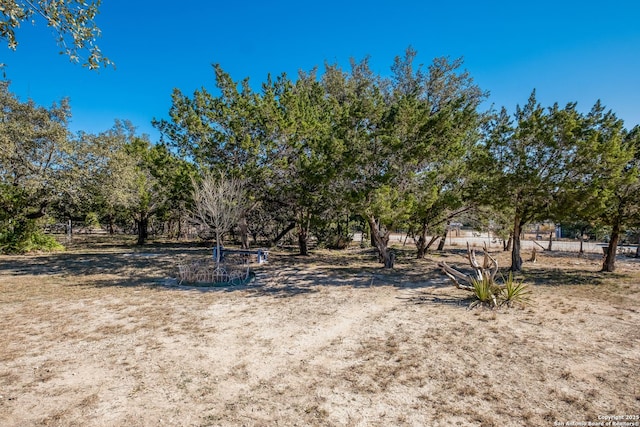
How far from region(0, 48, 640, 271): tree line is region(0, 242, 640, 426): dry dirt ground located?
379cm

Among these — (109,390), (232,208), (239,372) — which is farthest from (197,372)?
(232,208)

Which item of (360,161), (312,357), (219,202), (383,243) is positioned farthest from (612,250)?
(219,202)

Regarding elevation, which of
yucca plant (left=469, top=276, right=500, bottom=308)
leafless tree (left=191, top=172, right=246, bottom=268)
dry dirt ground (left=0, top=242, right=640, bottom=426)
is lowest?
dry dirt ground (left=0, top=242, right=640, bottom=426)

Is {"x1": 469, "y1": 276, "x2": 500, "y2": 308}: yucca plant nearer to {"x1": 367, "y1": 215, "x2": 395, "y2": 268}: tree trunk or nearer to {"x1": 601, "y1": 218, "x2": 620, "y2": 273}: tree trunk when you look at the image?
{"x1": 367, "y1": 215, "x2": 395, "y2": 268}: tree trunk

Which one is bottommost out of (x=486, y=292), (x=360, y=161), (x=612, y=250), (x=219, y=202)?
(x=486, y=292)

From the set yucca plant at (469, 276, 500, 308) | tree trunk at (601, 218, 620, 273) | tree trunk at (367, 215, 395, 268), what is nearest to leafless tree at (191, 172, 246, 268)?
tree trunk at (367, 215, 395, 268)

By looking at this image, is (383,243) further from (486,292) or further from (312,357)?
(312,357)

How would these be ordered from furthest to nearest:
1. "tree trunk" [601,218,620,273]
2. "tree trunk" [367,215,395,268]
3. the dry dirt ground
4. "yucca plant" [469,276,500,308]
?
1. "tree trunk" [367,215,395,268]
2. "tree trunk" [601,218,620,273]
3. "yucca plant" [469,276,500,308]
4. the dry dirt ground

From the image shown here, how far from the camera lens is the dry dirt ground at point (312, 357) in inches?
140

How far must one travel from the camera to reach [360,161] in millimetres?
12398

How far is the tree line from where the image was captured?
36.7ft

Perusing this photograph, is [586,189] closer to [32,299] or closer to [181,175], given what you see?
[181,175]

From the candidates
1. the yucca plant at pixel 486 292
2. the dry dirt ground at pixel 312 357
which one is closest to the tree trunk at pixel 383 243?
the dry dirt ground at pixel 312 357

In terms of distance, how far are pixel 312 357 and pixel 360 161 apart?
8.73m
